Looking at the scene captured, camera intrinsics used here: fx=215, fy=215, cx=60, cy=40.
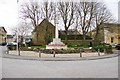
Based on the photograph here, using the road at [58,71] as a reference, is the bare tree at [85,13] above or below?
above

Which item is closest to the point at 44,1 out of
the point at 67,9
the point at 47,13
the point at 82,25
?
the point at 47,13

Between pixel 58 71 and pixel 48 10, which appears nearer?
pixel 58 71

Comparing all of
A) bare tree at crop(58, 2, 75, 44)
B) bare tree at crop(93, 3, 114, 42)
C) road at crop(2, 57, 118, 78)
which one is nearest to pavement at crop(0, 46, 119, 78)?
road at crop(2, 57, 118, 78)

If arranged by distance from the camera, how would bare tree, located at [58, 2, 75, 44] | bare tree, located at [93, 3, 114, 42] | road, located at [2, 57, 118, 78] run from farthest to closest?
bare tree, located at [58, 2, 75, 44] → bare tree, located at [93, 3, 114, 42] → road, located at [2, 57, 118, 78]

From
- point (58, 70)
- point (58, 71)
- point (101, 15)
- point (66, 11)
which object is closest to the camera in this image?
point (58, 71)

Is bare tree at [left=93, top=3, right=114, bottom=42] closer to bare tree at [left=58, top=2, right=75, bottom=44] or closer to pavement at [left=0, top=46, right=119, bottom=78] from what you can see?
bare tree at [left=58, top=2, right=75, bottom=44]

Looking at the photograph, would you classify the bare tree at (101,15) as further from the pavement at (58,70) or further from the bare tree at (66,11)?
the pavement at (58,70)

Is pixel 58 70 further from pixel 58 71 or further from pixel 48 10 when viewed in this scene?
pixel 48 10

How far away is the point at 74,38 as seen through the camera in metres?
61.6

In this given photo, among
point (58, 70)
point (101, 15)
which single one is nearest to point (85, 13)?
point (101, 15)

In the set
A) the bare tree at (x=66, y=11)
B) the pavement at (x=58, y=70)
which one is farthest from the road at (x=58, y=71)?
the bare tree at (x=66, y=11)

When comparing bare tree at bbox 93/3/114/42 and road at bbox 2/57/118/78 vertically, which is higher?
bare tree at bbox 93/3/114/42

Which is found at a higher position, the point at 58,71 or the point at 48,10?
the point at 48,10

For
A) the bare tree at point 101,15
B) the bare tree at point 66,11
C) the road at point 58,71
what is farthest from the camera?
the bare tree at point 66,11
